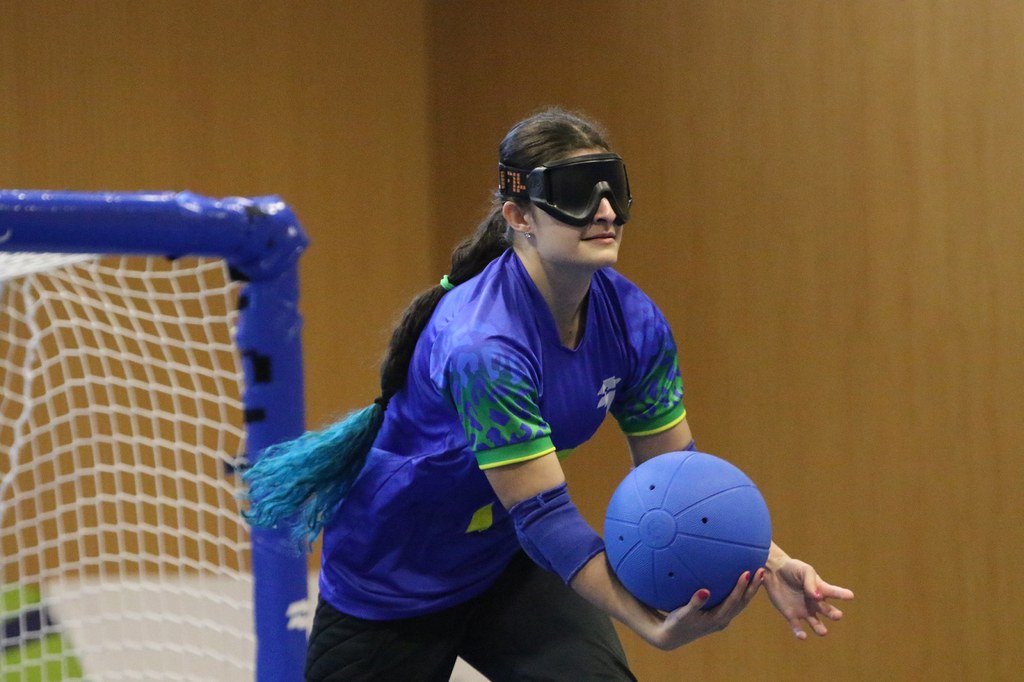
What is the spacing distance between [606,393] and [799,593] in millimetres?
417

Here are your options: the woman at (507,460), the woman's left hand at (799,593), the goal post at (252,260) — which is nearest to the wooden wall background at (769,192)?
the woman at (507,460)

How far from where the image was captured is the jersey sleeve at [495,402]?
160 cm

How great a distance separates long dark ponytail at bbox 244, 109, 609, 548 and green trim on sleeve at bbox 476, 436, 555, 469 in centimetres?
27

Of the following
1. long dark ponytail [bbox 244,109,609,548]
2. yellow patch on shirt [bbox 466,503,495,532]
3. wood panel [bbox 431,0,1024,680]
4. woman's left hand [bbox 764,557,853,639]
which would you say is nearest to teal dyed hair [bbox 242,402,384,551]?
long dark ponytail [bbox 244,109,609,548]

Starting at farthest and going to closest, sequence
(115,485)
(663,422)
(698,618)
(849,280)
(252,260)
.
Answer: (849,280)
(115,485)
(663,422)
(698,618)
(252,260)

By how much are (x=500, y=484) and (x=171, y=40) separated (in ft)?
8.42

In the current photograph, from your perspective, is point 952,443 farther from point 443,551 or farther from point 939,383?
point 443,551

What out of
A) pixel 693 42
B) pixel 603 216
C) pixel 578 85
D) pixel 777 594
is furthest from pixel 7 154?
pixel 777 594

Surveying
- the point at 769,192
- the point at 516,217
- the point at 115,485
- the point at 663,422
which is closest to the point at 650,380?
the point at 663,422

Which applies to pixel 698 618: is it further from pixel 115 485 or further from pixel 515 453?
pixel 115 485

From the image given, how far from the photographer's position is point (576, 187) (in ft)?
5.79

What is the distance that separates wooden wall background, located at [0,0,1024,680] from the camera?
3119 millimetres

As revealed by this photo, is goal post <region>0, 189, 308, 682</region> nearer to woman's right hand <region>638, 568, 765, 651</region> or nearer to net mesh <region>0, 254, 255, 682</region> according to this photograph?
net mesh <region>0, 254, 255, 682</region>

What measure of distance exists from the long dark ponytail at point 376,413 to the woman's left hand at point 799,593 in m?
0.66
